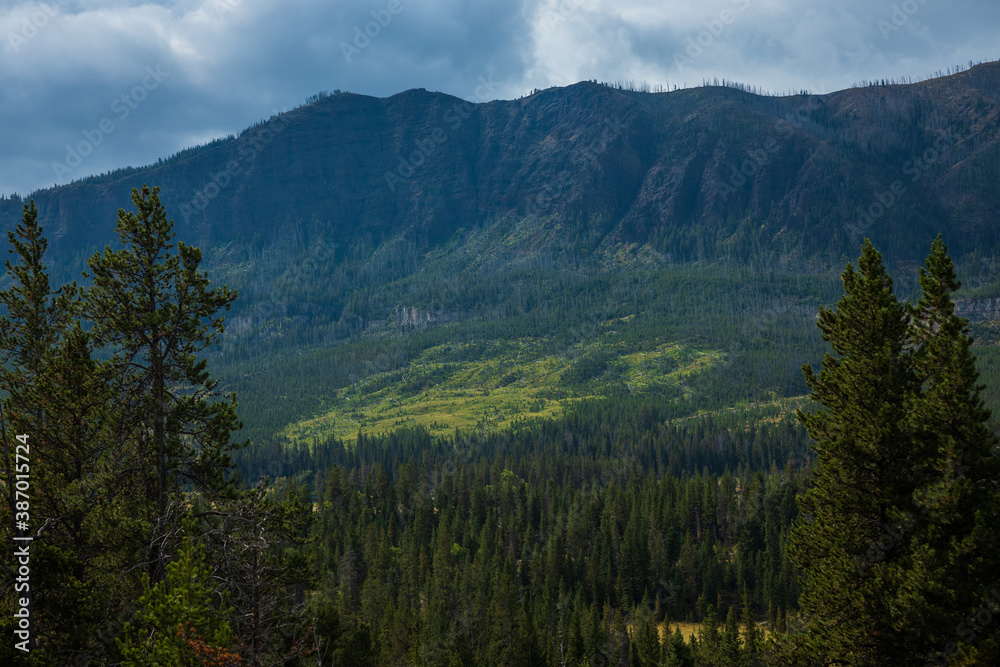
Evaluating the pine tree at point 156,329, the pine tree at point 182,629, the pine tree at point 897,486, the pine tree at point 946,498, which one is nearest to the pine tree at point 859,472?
the pine tree at point 897,486

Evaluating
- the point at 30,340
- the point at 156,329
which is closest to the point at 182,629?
the point at 156,329

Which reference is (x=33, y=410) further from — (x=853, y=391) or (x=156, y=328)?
(x=853, y=391)

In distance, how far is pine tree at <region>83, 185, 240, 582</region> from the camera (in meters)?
22.2

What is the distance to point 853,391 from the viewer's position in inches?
936

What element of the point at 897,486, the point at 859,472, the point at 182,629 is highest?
the point at 859,472

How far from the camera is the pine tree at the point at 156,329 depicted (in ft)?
72.7

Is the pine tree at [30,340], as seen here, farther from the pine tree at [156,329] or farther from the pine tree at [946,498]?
the pine tree at [946,498]

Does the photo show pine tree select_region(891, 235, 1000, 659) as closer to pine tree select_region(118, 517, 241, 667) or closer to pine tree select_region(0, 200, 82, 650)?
pine tree select_region(118, 517, 241, 667)

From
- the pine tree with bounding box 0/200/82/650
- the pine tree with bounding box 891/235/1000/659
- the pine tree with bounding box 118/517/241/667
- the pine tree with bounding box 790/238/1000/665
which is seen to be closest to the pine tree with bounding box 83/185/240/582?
the pine tree with bounding box 0/200/82/650

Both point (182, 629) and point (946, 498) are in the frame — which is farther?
point (946, 498)

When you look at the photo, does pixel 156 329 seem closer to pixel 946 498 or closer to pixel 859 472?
pixel 859 472

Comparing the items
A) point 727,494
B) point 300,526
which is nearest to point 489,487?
point 727,494

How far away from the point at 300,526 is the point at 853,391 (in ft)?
69.0

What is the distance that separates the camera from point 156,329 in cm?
2231
